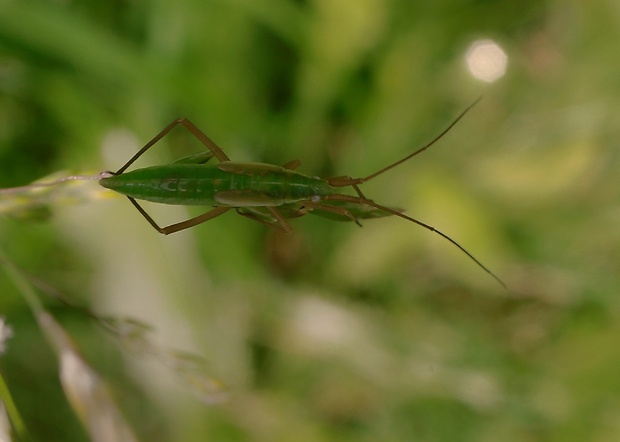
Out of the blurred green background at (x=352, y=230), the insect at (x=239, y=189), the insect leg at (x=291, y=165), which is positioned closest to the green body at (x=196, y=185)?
the insect at (x=239, y=189)

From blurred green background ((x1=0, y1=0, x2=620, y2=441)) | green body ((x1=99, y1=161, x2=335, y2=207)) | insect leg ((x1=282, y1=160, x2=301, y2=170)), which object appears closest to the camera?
green body ((x1=99, y1=161, x2=335, y2=207))

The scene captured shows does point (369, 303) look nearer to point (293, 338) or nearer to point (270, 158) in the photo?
point (293, 338)

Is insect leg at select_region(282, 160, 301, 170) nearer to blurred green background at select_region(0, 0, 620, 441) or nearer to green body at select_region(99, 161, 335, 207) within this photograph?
green body at select_region(99, 161, 335, 207)

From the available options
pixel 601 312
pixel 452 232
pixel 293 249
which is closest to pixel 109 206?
pixel 293 249

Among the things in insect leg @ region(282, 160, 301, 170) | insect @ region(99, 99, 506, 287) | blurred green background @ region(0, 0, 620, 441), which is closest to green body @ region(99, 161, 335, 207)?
insect @ region(99, 99, 506, 287)

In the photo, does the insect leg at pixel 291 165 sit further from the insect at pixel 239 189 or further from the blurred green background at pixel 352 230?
the blurred green background at pixel 352 230

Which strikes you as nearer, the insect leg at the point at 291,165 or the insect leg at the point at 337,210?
the insect leg at the point at 337,210
